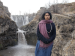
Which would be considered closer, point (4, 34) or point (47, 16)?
point (47, 16)

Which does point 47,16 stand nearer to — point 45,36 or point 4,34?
point 45,36

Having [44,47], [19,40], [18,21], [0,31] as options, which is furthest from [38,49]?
[18,21]

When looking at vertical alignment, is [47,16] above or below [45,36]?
above

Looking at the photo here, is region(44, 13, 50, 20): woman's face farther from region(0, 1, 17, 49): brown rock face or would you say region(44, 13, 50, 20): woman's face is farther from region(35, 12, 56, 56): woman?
region(0, 1, 17, 49): brown rock face

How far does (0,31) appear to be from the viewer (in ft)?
29.8

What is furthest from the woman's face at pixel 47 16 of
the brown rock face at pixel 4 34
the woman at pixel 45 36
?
the brown rock face at pixel 4 34

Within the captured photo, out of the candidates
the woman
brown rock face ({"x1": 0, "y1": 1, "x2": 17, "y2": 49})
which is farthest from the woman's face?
brown rock face ({"x1": 0, "y1": 1, "x2": 17, "y2": 49})

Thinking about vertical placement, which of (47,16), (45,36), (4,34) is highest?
(47,16)

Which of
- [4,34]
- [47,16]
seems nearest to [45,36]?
[47,16]

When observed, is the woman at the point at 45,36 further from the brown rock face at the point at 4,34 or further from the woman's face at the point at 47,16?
the brown rock face at the point at 4,34

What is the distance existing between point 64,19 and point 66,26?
381 millimetres

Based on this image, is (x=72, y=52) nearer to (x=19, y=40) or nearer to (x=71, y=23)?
(x=71, y=23)

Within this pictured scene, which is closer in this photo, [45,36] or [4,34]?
[45,36]

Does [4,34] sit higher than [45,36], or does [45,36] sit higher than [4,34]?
[45,36]
